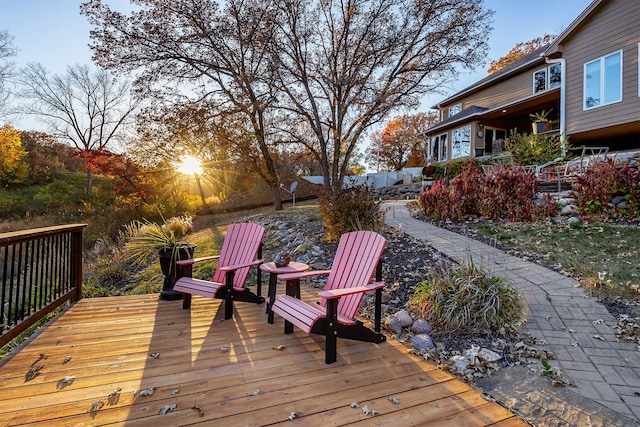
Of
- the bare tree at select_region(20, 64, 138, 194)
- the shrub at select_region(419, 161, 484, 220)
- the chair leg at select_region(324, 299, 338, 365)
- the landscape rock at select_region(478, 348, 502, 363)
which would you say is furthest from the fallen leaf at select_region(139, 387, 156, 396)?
the bare tree at select_region(20, 64, 138, 194)

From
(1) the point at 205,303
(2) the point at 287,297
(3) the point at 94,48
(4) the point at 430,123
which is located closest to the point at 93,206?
(3) the point at 94,48

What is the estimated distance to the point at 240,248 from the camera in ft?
12.9

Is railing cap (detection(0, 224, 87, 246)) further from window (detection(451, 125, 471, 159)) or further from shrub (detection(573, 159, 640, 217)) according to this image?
window (detection(451, 125, 471, 159))

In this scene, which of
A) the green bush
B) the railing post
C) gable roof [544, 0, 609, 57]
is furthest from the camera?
the green bush

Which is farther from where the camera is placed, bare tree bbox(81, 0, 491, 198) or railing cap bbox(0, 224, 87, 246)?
bare tree bbox(81, 0, 491, 198)

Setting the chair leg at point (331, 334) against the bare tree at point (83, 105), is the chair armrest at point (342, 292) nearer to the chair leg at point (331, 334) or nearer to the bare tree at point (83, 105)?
the chair leg at point (331, 334)

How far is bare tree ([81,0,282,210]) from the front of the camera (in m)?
8.45

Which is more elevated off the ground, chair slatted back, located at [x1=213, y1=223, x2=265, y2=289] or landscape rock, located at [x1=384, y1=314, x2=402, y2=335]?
chair slatted back, located at [x1=213, y1=223, x2=265, y2=289]

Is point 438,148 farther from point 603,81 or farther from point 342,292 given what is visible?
point 342,292

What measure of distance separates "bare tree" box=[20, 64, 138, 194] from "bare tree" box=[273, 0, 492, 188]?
Result: 1159 centimetres

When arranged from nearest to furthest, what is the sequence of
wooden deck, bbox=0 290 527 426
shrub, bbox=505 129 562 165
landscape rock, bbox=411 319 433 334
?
wooden deck, bbox=0 290 527 426 → landscape rock, bbox=411 319 433 334 → shrub, bbox=505 129 562 165

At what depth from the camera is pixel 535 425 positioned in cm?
176

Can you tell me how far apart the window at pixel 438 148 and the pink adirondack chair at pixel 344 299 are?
52.0 ft

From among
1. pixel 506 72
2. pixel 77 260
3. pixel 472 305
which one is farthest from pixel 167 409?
pixel 506 72
